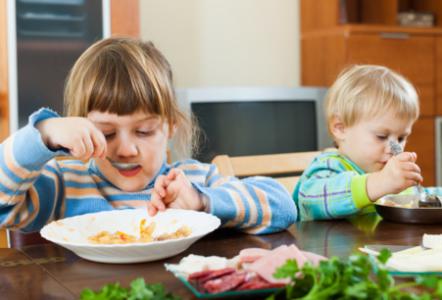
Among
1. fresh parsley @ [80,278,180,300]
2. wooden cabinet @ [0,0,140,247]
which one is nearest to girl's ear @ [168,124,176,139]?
fresh parsley @ [80,278,180,300]

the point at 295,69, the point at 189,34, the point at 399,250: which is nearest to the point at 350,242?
the point at 399,250

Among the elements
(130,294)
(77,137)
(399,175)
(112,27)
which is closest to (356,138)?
(399,175)

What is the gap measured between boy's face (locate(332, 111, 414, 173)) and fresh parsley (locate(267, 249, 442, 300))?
40.4 inches

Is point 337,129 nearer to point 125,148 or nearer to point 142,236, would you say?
point 125,148

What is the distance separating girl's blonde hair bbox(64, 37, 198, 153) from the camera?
1.25 m

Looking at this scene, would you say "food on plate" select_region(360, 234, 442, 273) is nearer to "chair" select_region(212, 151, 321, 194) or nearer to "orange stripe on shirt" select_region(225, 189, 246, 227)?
"orange stripe on shirt" select_region(225, 189, 246, 227)

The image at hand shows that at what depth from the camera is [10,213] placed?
3.76 feet

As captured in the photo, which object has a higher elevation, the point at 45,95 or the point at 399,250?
the point at 45,95

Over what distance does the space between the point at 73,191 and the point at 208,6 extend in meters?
2.33

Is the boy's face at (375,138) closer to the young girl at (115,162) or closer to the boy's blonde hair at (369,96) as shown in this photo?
the boy's blonde hair at (369,96)

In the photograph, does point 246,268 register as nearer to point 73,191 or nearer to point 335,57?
point 73,191

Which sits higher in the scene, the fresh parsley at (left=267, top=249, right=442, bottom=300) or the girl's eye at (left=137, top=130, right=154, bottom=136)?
the girl's eye at (left=137, top=130, right=154, bottom=136)

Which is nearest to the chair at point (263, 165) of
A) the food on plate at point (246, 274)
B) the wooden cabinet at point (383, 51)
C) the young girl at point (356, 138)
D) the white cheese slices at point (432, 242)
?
the young girl at point (356, 138)

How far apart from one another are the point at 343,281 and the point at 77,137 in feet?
1.87
